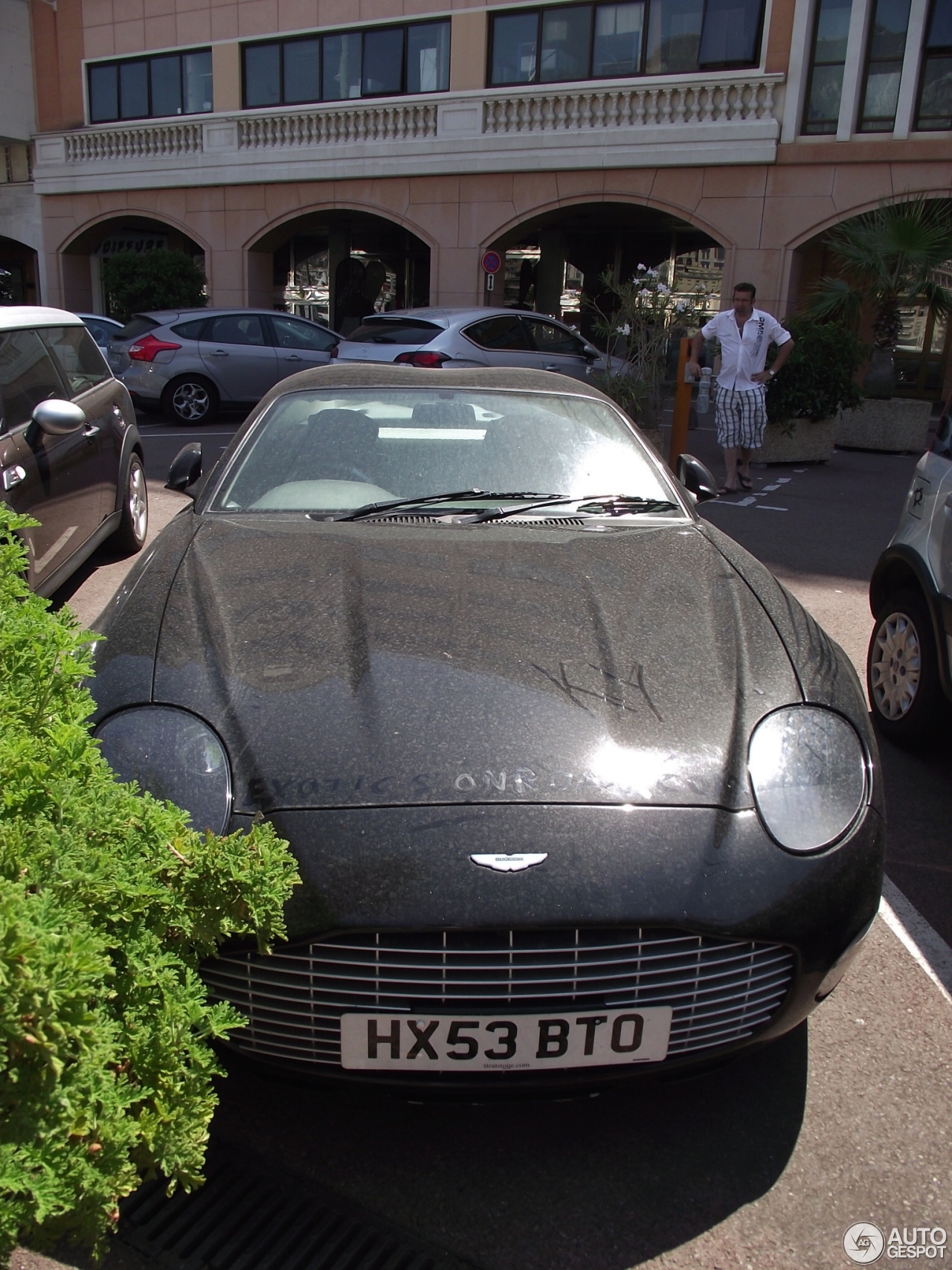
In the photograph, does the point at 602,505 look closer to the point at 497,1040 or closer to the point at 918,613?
the point at 918,613

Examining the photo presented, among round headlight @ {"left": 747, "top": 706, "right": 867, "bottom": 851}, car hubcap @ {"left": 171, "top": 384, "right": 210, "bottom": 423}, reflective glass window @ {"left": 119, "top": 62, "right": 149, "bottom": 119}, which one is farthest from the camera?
reflective glass window @ {"left": 119, "top": 62, "right": 149, "bottom": 119}

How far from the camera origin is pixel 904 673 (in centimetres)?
432

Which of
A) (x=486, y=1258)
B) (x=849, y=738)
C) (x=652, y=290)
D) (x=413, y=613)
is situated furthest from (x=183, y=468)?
(x=652, y=290)

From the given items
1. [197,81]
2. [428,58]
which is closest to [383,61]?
[428,58]

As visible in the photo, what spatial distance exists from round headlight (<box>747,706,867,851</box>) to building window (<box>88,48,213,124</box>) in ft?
80.5

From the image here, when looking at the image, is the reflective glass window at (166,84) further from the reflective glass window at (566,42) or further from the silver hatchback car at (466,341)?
the silver hatchback car at (466,341)

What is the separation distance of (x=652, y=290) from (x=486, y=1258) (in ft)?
32.3

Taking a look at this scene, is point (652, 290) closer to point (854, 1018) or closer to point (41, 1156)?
point (854, 1018)

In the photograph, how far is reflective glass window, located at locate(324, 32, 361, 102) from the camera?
69.9ft

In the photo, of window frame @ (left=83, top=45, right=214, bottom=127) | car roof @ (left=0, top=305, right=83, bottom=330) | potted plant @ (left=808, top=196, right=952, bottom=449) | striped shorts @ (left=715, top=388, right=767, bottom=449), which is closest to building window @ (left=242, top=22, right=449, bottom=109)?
window frame @ (left=83, top=45, right=214, bottom=127)

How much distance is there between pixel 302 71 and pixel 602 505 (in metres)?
21.8

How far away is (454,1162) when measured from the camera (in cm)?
220

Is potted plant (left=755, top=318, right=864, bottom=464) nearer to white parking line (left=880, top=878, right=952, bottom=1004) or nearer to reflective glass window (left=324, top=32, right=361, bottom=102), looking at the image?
white parking line (left=880, top=878, right=952, bottom=1004)

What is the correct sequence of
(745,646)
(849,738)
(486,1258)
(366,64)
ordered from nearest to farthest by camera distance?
(486,1258) → (849,738) → (745,646) → (366,64)
